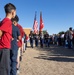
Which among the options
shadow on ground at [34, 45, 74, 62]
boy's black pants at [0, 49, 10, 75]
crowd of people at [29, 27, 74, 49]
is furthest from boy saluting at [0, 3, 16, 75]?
crowd of people at [29, 27, 74, 49]

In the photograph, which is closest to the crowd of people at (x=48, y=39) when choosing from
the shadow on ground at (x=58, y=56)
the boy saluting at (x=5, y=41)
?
the shadow on ground at (x=58, y=56)

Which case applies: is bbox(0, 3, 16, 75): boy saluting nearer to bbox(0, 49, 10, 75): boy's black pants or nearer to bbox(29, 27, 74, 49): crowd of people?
bbox(0, 49, 10, 75): boy's black pants

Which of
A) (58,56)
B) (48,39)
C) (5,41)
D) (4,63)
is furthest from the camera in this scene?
(48,39)

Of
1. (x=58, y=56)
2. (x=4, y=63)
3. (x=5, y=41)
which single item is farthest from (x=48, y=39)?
(x=4, y=63)

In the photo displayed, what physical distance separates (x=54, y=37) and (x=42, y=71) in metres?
26.1

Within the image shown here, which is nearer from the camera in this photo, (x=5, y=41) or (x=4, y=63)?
(x=4, y=63)

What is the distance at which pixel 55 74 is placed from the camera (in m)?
9.64

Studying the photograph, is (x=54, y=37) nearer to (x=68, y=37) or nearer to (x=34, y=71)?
(x=68, y=37)

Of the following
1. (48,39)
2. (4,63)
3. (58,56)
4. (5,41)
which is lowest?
(58,56)

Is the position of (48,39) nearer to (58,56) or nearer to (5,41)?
(58,56)

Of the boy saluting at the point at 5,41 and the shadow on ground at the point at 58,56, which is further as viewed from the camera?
the shadow on ground at the point at 58,56

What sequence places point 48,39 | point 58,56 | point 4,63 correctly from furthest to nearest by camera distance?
point 48,39 → point 58,56 → point 4,63

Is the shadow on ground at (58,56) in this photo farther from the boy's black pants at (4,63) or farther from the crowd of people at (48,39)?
the boy's black pants at (4,63)

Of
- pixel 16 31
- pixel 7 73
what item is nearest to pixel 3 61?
pixel 7 73
